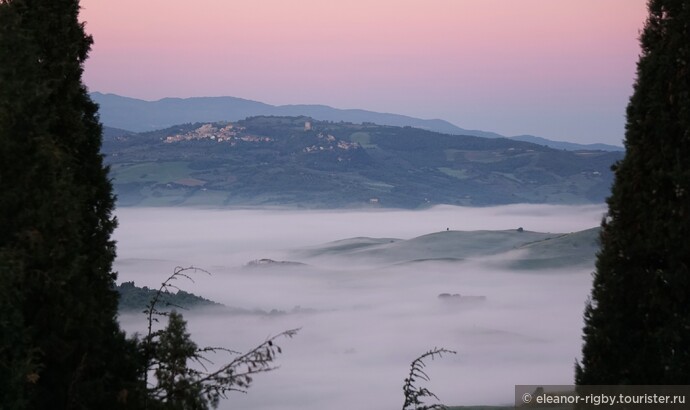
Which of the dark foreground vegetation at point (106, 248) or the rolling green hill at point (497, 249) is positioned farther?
the rolling green hill at point (497, 249)

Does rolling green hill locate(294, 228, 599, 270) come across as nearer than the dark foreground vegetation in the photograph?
No

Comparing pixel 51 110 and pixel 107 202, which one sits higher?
pixel 51 110

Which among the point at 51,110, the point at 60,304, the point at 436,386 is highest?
the point at 51,110

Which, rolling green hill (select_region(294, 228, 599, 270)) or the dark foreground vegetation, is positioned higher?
rolling green hill (select_region(294, 228, 599, 270))

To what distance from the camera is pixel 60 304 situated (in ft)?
34.7

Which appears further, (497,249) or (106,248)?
(497,249)

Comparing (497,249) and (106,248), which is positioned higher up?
(497,249)

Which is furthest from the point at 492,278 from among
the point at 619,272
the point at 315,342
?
the point at 619,272

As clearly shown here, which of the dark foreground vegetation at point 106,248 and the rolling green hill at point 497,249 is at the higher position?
the rolling green hill at point 497,249

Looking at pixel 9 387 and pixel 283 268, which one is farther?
pixel 283 268

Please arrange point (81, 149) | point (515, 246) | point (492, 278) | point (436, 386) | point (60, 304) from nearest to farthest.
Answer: point (60, 304) → point (81, 149) → point (436, 386) → point (492, 278) → point (515, 246)

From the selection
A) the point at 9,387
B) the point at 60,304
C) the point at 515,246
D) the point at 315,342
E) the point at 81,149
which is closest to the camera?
the point at 9,387

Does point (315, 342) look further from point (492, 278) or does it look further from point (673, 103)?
point (673, 103)

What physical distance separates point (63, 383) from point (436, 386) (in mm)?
81500
